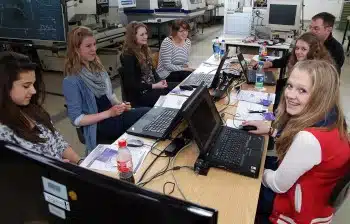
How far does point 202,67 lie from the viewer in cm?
315

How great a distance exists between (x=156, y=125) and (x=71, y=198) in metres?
1.22

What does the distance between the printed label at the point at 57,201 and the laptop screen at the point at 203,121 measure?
0.78m

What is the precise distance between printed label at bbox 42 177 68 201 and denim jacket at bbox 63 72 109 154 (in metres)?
1.47

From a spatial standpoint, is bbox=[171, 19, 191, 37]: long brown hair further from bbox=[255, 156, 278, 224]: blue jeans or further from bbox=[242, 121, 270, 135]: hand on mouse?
bbox=[255, 156, 278, 224]: blue jeans

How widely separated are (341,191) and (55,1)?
12.2 feet

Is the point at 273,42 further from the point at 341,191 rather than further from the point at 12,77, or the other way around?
the point at 12,77

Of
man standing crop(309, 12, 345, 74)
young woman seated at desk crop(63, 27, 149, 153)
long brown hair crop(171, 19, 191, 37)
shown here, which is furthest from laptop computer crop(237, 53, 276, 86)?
young woman seated at desk crop(63, 27, 149, 153)

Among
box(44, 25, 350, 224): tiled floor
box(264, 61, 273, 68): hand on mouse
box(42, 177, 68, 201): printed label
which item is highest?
box(42, 177, 68, 201): printed label

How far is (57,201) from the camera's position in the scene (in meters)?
0.50

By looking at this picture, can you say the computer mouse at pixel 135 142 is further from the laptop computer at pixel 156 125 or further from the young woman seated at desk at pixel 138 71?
the young woman seated at desk at pixel 138 71

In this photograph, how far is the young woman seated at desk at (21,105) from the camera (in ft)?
4.02

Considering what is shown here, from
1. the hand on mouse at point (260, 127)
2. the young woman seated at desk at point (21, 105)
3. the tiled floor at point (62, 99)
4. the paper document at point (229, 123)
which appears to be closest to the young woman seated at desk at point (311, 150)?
the hand on mouse at point (260, 127)

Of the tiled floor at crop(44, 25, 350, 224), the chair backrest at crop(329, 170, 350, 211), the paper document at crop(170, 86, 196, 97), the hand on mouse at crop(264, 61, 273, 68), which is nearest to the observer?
the chair backrest at crop(329, 170, 350, 211)

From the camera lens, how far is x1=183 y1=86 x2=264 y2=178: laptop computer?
1.27 m
